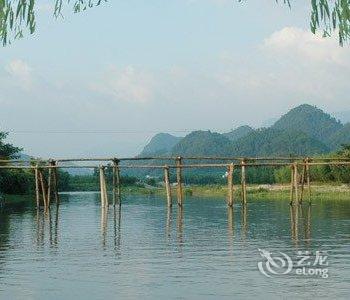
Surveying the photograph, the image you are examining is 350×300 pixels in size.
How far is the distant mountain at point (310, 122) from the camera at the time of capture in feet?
601

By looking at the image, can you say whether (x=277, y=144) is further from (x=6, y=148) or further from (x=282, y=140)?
(x=6, y=148)

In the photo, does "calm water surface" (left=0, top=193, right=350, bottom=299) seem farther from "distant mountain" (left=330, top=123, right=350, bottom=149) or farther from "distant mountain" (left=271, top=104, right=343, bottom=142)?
"distant mountain" (left=271, top=104, right=343, bottom=142)

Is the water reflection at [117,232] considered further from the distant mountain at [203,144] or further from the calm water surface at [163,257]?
the distant mountain at [203,144]

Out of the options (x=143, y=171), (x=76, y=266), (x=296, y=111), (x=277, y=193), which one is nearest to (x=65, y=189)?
(x=277, y=193)

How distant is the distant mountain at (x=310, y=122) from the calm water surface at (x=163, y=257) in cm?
16525

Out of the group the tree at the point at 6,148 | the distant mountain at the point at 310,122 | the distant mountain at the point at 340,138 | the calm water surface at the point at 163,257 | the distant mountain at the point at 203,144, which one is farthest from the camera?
the distant mountain at the point at 310,122

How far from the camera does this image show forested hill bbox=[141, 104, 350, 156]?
13338cm

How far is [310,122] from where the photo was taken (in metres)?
188

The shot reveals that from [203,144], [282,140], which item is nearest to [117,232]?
[282,140]

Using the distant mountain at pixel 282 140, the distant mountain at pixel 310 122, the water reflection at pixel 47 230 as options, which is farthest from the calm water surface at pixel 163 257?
the distant mountain at pixel 310 122

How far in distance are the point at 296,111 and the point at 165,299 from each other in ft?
629

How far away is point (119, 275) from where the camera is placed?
1009 centimetres

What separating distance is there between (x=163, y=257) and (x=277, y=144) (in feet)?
416

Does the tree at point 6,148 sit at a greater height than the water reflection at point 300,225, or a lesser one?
greater
